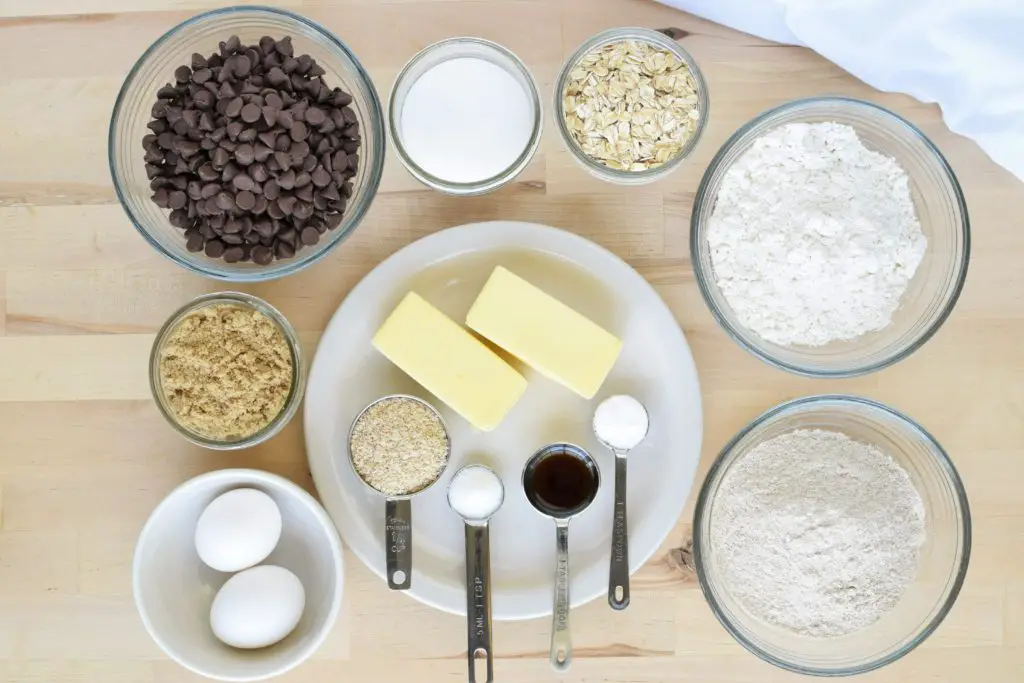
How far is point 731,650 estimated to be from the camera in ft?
4.23

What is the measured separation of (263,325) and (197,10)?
21.1 inches

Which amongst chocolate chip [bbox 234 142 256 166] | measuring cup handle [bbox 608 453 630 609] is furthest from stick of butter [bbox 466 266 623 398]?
chocolate chip [bbox 234 142 256 166]

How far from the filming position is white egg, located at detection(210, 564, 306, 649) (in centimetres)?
117

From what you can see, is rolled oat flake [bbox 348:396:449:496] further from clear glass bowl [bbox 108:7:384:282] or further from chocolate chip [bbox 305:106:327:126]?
chocolate chip [bbox 305:106:327:126]

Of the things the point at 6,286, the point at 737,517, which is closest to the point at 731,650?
the point at 737,517

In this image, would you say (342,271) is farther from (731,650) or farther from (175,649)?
(731,650)

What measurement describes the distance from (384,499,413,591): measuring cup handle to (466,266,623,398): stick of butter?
0.98 ft

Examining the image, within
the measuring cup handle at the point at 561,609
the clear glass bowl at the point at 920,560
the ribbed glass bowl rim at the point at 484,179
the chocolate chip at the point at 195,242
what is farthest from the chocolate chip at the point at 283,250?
the clear glass bowl at the point at 920,560

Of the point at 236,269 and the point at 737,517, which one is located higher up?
the point at 236,269

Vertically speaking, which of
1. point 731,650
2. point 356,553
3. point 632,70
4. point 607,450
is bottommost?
point 731,650

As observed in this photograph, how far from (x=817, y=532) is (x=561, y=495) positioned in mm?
372

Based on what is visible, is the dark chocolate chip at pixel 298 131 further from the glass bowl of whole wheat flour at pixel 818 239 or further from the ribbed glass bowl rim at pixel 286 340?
the glass bowl of whole wheat flour at pixel 818 239

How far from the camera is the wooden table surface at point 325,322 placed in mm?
1263

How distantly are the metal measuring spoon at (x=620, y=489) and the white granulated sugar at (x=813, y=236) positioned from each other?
211mm
